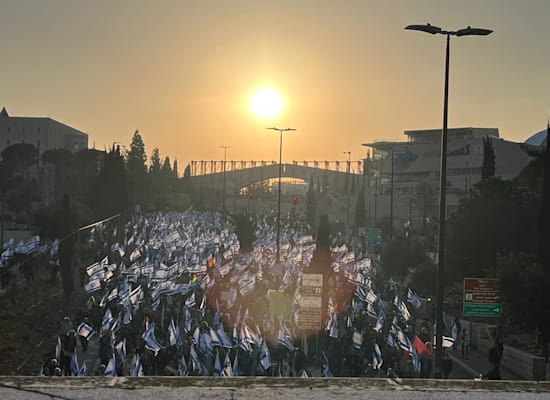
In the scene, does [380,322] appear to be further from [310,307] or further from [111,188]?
[111,188]

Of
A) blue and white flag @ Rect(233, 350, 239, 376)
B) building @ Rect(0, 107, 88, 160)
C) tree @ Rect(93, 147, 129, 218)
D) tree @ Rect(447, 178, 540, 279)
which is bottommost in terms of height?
blue and white flag @ Rect(233, 350, 239, 376)

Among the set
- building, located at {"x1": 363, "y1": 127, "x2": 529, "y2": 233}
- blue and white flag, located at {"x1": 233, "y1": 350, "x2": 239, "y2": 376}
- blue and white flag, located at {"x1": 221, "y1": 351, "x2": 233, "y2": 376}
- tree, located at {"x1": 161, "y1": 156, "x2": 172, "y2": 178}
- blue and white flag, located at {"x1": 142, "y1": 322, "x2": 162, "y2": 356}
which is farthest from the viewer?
tree, located at {"x1": 161, "y1": 156, "x2": 172, "y2": 178}

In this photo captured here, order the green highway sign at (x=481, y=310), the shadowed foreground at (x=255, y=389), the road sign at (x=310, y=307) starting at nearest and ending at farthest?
the shadowed foreground at (x=255, y=389)
the green highway sign at (x=481, y=310)
the road sign at (x=310, y=307)

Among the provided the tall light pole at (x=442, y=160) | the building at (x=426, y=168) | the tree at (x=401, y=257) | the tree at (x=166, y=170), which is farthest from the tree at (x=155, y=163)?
the tall light pole at (x=442, y=160)

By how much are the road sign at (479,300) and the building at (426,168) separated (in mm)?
52553

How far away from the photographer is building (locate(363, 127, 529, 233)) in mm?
77938

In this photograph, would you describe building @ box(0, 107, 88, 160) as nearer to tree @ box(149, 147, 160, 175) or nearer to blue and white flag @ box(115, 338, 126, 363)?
tree @ box(149, 147, 160, 175)

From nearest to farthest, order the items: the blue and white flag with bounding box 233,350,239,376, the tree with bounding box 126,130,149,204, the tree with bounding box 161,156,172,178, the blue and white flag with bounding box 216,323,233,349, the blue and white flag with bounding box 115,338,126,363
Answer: the blue and white flag with bounding box 115,338,126,363 < the blue and white flag with bounding box 233,350,239,376 < the blue and white flag with bounding box 216,323,233,349 < the tree with bounding box 126,130,149,204 < the tree with bounding box 161,156,172,178

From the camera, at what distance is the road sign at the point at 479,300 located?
15961 millimetres

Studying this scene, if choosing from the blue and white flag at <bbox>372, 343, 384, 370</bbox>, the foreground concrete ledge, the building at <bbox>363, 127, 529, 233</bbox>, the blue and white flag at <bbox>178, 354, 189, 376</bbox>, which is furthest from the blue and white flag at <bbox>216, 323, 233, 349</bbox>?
the building at <bbox>363, 127, 529, 233</bbox>

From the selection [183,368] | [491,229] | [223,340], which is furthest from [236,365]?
[491,229]

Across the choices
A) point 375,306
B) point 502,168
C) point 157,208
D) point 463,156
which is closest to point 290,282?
point 375,306

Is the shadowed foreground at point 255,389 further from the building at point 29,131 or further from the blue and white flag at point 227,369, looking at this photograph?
the building at point 29,131

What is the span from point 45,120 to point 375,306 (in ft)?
308
